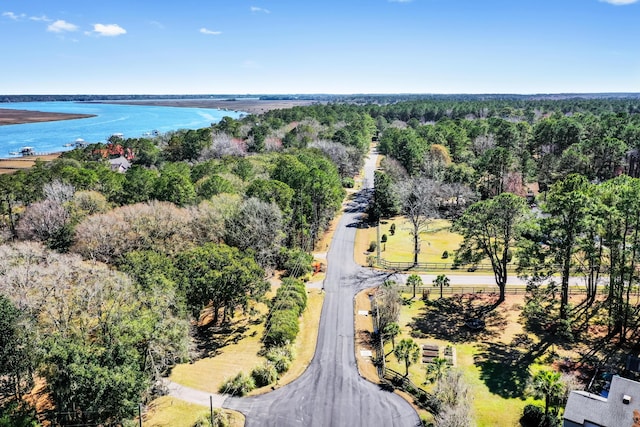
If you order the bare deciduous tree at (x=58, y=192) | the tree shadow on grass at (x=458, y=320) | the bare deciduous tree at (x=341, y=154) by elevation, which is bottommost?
the tree shadow on grass at (x=458, y=320)

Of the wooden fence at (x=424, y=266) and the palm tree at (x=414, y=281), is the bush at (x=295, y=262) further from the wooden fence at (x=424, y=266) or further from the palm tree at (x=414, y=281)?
the palm tree at (x=414, y=281)

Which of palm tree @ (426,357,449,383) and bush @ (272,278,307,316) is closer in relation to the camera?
palm tree @ (426,357,449,383)

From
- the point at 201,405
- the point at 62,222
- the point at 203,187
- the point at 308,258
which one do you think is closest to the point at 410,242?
the point at 308,258

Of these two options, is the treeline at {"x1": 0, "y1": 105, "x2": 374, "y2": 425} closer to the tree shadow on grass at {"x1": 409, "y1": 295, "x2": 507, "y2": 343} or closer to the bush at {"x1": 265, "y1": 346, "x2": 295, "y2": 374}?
the bush at {"x1": 265, "y1": 346, "x2": 295, "y2": 374}

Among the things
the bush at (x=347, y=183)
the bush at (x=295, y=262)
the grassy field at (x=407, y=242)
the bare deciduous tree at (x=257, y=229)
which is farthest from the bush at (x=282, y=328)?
the bush at (x=347, y=183)

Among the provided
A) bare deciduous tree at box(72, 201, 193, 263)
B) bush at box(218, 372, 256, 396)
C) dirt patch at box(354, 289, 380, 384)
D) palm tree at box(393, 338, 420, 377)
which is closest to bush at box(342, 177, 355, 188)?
dirt patch at box(354, 289, 380, 384)

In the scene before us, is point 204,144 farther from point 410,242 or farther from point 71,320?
point 71,320
